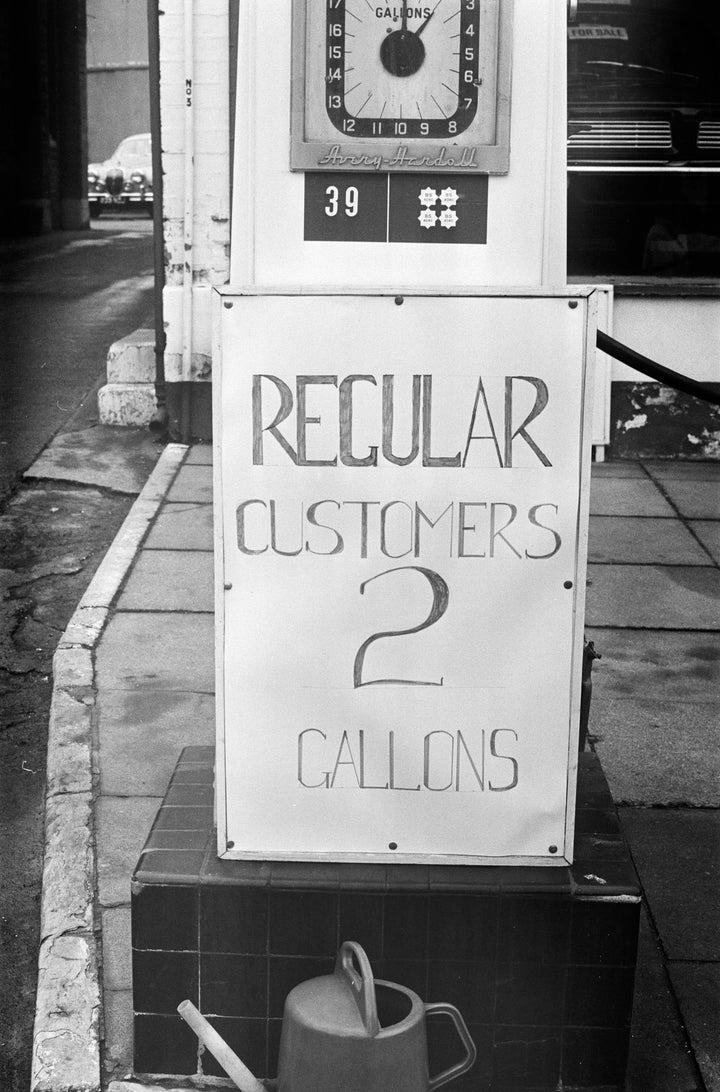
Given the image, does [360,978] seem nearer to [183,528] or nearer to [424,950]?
[424,950]

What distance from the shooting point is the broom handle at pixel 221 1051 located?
2.40 metres

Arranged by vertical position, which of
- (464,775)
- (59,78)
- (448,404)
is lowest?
(464,775)

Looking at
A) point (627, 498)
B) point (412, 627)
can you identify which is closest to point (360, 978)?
point (412, 627)

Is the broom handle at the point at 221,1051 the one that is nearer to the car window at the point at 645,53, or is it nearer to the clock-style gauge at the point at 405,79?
the clock-style gauge at the point at 405,79

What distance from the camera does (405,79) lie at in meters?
2.34

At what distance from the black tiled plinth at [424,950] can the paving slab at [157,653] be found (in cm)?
191

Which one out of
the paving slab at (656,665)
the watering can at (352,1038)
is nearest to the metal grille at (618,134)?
the paving slab at (656,665)

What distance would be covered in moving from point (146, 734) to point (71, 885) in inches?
35.0

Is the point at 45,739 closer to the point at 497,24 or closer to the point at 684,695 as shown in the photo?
the point at 684,695

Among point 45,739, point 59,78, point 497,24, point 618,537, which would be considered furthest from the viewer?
point 59,78

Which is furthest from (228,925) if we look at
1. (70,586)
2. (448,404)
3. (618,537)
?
(618,537)

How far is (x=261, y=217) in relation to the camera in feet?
8.07

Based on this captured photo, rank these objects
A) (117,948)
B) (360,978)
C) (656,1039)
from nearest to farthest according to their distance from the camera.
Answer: (360,978)
(656,1039)
(117,948)

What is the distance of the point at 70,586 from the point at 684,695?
2.77m
